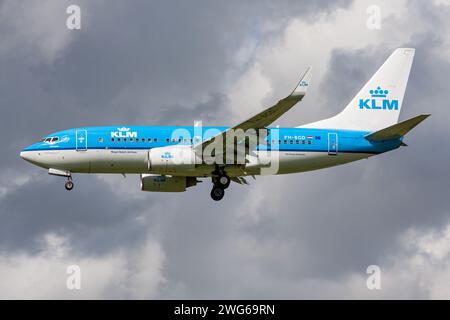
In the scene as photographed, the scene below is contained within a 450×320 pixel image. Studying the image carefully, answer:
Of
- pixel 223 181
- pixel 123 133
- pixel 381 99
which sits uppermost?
pixel 381 99

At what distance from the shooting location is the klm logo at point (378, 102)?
84688mm

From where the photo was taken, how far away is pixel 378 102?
85188 millimetres

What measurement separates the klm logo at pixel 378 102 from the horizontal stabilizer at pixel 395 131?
5.76 metres

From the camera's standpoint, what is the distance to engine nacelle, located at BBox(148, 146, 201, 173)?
74.9 m

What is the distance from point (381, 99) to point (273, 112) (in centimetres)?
1752

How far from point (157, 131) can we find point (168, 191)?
20.2 feet

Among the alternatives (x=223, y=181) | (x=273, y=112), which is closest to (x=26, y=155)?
(x=223, y=181)

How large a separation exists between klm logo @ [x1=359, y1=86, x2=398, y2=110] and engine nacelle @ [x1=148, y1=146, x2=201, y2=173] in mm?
15969

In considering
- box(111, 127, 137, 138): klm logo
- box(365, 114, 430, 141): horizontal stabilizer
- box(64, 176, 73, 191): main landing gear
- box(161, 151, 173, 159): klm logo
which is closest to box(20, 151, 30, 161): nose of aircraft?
box(64, 176, 73, 191): main landing gear

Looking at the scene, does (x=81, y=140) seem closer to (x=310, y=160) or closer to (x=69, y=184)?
(x=69, y=184)

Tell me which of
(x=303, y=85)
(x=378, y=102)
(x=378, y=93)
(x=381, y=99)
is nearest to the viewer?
(x=303, y=85)

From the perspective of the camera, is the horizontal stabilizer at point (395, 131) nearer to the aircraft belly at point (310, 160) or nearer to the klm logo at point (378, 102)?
the aircraft belly at point (310, 160)

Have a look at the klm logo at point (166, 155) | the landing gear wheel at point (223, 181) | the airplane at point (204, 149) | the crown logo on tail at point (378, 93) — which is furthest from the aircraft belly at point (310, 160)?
the klm logo at point (166, 155)

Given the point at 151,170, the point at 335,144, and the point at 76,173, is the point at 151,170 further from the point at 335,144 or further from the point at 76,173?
the point at 335,144
